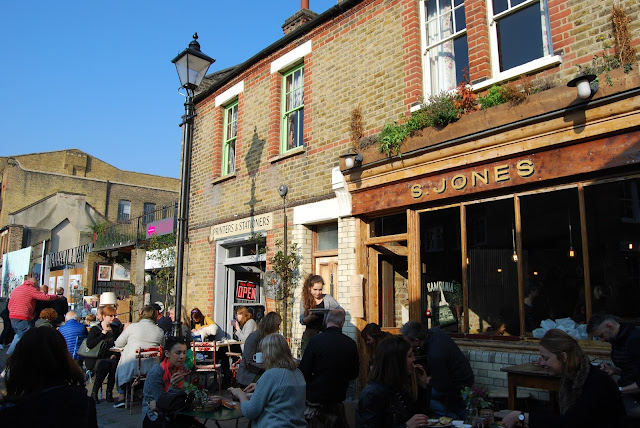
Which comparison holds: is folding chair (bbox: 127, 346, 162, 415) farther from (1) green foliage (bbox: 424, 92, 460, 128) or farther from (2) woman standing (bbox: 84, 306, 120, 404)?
(1) green foliage (bbox: 424, 92, 460, 128)

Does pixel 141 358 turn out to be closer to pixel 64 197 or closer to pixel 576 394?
pixel 576 394

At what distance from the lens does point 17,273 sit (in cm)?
2806

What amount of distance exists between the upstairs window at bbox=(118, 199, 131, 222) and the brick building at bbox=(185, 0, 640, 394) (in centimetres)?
3317

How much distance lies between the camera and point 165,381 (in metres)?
5.06

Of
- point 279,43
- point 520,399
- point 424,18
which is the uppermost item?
point 279,43

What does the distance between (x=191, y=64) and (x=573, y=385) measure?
6.37 m

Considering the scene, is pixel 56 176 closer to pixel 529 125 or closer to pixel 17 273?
pixel 17 273

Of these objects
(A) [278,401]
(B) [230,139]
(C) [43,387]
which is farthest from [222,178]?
(C) [43,387]

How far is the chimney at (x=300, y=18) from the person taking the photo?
1138 centimetres

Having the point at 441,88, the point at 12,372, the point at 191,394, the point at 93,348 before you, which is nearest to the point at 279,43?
the point at 441,88

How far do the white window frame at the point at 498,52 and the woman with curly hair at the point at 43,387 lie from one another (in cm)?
606

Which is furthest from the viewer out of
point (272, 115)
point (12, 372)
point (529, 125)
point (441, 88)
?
point (272, 115)

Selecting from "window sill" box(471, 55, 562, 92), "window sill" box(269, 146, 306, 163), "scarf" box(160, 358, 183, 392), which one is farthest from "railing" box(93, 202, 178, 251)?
"window sill" box(471, 55, 562, 92)

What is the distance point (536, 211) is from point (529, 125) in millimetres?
1081
